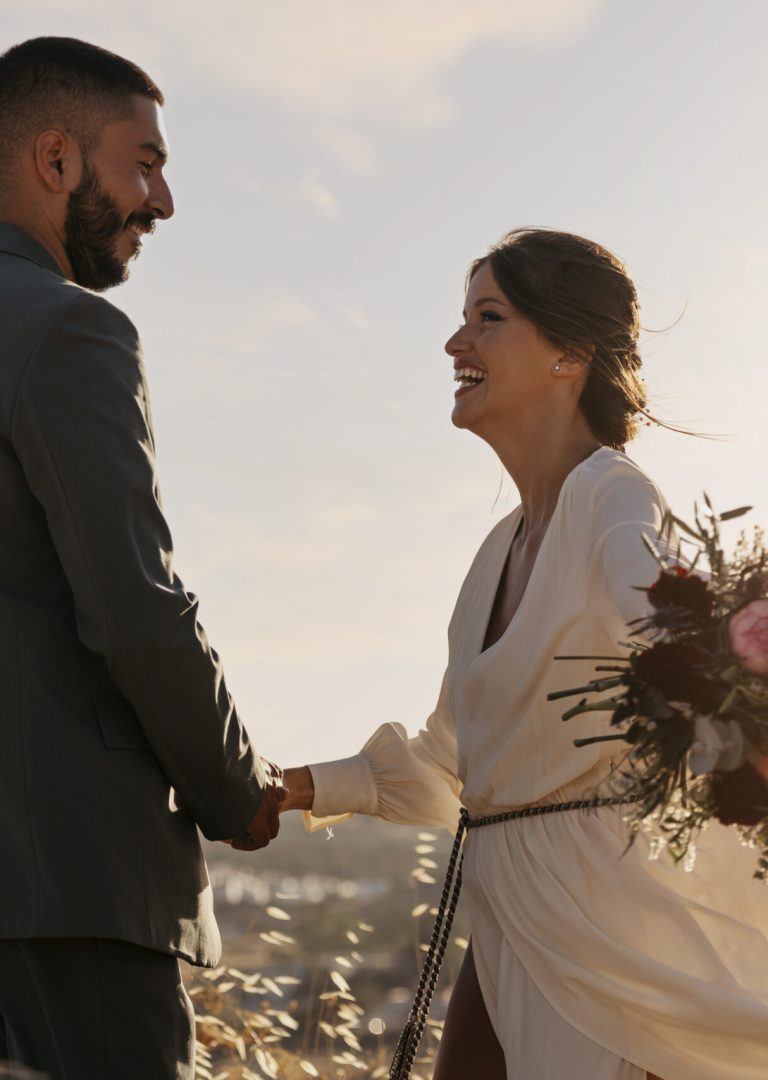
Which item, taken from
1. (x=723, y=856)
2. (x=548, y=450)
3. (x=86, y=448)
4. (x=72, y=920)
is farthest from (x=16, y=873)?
(x=548, y=450)

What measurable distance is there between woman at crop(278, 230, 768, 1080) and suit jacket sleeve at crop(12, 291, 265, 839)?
78 cm

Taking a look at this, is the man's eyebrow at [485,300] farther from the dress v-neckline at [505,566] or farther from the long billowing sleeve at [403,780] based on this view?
the long billowing sleeve at [403,780]

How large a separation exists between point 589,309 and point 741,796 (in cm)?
183

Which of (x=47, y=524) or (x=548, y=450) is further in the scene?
(x=548, y=450)

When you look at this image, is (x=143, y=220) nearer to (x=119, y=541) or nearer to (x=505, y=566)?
(x=119, y=541)

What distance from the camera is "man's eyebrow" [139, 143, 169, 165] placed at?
11.0 feet

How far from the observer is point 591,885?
10.3ft

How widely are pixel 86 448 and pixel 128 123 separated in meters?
0.98

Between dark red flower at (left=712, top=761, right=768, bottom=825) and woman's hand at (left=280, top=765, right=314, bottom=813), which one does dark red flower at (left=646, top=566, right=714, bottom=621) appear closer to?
dark red flower at (left=712, top=761, right=768, bottom=825)

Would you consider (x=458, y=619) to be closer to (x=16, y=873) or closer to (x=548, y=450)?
(x=548, y=450)

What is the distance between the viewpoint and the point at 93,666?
284cm

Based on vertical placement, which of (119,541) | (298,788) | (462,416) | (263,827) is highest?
(462,416)

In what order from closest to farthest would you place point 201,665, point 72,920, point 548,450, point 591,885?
point 72,920 < point 201,665 < point 591,885 < point 548,450

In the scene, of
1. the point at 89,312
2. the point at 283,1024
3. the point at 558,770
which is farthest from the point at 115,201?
the point at 283,1024
